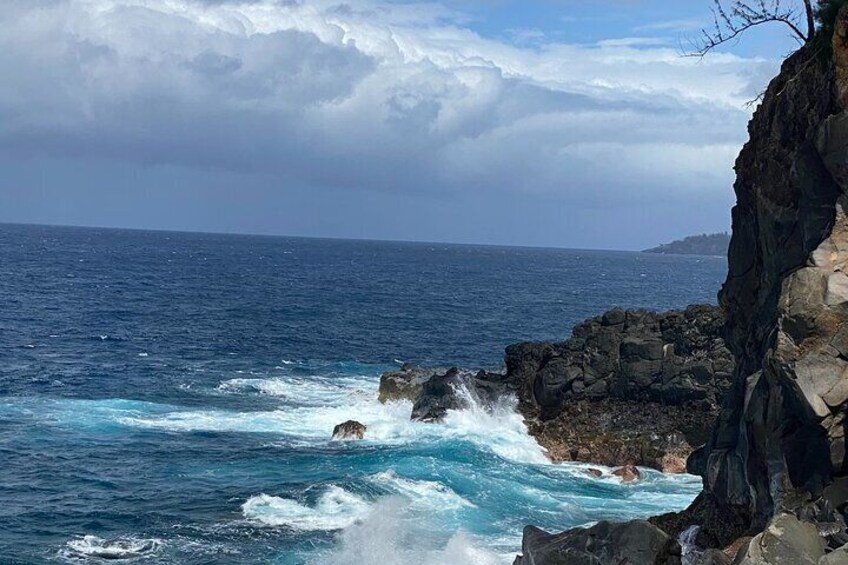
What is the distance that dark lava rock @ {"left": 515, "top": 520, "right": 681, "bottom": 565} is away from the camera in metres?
23.2

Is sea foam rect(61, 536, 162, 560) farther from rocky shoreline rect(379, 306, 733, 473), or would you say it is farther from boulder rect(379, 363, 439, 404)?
boulder rect(379, 363, 439, 404)

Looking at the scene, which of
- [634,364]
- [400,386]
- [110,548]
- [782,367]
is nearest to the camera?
[782,367]

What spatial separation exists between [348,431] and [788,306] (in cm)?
3471

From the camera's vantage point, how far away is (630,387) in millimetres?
57656

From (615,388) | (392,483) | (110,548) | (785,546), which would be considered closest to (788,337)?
(785,546)

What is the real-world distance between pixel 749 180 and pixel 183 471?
30.7 meters

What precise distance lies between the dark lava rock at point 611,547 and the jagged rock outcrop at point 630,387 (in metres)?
26.6

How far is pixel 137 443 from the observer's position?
5144 centimetres

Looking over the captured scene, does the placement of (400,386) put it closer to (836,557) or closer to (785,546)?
(785,546)

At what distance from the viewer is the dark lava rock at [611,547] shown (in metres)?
23.2

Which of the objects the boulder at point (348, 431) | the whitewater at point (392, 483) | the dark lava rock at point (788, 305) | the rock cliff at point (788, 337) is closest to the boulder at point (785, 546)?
the rock cliff at point (788, 337)

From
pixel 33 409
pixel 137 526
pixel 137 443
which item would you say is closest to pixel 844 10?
pixel 137 526

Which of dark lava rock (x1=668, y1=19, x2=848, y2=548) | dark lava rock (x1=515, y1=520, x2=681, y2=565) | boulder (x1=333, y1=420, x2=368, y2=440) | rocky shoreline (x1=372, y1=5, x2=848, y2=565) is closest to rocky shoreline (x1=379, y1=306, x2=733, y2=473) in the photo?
boulder (x1=333, y1=420, x2=368, y2=440)

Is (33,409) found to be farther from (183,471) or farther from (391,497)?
(391,497)
